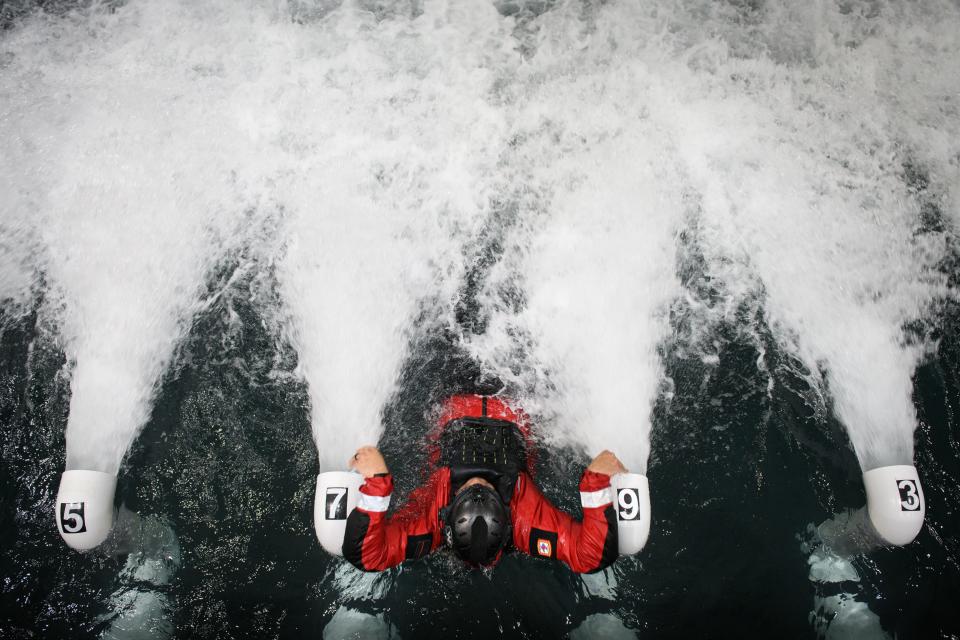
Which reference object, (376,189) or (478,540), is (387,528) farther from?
(376,189)

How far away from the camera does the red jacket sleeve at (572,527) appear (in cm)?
416

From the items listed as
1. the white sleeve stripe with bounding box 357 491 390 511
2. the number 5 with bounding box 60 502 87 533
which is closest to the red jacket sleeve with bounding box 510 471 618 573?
the white sleeve stripe with bounding box 357 491 390 511

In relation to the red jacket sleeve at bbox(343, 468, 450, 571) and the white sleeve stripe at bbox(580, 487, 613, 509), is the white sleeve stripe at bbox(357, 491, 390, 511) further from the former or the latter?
the white sleeve stripe at bbox(580, 487, 613, 509)

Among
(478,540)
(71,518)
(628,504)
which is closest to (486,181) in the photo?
(628,504)

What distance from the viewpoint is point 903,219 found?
545 cm

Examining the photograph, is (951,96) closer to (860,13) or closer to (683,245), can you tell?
(860,13)

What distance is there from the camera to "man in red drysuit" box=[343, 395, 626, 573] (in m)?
3.95

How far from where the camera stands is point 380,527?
13.7 feet

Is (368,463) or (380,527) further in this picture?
(368,463)

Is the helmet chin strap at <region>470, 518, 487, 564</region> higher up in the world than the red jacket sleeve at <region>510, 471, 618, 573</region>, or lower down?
higher up

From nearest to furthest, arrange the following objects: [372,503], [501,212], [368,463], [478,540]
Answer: [478,540] → [372,503] → [368,463] → [501,212]

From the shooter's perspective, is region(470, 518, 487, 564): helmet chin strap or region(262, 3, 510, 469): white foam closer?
region(470, 518, 487, 564): helmet chin strap

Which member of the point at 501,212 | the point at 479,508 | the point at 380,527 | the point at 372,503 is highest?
the point at 501,212

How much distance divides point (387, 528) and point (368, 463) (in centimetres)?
52
